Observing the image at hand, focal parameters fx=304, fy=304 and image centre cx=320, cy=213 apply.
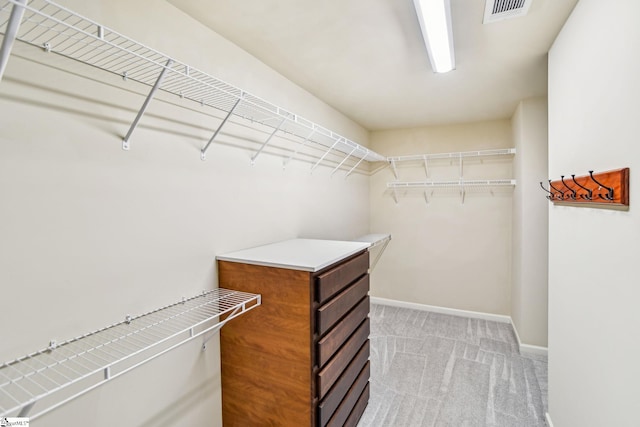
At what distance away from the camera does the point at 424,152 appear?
397cm

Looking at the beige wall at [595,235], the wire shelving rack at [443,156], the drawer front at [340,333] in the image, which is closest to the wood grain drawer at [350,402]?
the drawer front at [340,333]

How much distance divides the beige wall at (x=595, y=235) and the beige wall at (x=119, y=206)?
5.79 feet

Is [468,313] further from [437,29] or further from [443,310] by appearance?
[437,29]

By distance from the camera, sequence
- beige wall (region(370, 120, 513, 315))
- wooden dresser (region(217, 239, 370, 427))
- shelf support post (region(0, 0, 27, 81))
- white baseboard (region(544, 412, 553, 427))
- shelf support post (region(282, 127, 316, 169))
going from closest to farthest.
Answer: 1. shelf support post (region(0, 0, 27, 81))
2. wooden dresser (region(217, 239, 370, 427))
3. white baseboard (region(544, 412, 553, 427))
4. shelf support post (region(282, 127, 316, 169))
5. beige wall (region(370, 120, 513, 315))

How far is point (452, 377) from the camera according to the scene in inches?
99.8

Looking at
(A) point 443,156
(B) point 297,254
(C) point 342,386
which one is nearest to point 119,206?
(B) point 297,254

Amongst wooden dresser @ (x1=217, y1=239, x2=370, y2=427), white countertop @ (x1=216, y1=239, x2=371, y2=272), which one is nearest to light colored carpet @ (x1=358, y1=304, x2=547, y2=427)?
wooden dresser @ (x1=217, y1=239, x2=370, y2=427)

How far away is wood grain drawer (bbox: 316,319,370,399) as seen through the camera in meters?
1.55

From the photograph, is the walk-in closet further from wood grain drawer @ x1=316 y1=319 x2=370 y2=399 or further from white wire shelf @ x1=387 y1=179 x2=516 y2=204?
white wire shelf @ x1=387 y1=179 x2=516 y2=204

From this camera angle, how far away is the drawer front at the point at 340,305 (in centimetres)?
154

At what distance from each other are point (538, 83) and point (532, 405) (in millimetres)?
2492

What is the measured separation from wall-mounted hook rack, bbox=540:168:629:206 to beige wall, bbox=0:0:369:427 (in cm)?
175

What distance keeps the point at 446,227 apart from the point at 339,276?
8.78 ft

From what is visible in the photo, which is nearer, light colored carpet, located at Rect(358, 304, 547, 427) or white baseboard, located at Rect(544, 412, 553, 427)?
white baseboard, located at Rect(544, 412, 553, 427)
